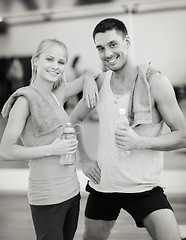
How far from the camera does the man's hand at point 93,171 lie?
1651 millimetres

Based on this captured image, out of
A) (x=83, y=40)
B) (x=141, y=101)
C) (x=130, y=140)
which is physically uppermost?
(x=83, y=40)

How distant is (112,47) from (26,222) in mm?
1884

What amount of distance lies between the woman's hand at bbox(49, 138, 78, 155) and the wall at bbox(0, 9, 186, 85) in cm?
308

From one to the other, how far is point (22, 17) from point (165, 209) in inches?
146

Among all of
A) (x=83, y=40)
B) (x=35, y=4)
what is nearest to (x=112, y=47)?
(x=35, y=4)

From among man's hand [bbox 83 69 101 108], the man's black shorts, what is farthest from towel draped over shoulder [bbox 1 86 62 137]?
the man's black shorts

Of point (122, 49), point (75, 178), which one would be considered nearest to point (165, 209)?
point (75, 178)

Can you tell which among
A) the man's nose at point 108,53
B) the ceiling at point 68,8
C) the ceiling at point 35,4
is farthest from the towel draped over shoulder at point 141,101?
the ceiling at point 35,4

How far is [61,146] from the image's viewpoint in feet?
4.41

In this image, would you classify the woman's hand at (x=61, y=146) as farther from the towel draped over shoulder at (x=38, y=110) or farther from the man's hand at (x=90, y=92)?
the man's hand at (x=90, y=92)

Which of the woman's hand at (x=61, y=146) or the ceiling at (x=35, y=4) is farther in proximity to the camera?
the ceiling at (x=35, y=4)

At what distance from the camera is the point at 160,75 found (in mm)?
1505

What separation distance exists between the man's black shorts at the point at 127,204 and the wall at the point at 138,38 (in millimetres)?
2855

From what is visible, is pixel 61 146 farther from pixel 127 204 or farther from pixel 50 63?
pixel 127 204
